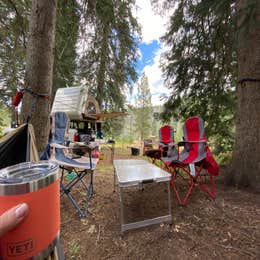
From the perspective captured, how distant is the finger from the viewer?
49 cm

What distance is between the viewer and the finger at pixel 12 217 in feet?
1.61

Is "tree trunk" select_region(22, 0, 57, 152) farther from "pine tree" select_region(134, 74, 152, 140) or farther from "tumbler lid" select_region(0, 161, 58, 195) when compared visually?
"pine tree" select_region(134, 74, 152, 140)

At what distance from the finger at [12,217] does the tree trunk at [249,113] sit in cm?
276

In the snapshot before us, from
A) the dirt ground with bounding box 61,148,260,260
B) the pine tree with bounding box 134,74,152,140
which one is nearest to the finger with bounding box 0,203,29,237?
the dirt ground with bounding box 61,148,260,260

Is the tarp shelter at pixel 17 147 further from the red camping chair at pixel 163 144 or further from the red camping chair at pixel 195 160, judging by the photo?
the red camping chair at pixel 163 144

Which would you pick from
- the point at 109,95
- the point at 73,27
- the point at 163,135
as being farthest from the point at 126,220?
the point at 109,95

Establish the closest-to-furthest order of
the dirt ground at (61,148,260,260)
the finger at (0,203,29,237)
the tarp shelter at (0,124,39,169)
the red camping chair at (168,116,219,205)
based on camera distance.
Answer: the finger at (0,203,29,237)
the tarp shelter at (0,124,39,169)
the dirt ground at (61,148,260,260)
the red camping chair at (168,116,219,205)

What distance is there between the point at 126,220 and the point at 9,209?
1450mm

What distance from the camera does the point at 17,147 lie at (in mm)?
1271

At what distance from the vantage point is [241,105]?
2.42 m

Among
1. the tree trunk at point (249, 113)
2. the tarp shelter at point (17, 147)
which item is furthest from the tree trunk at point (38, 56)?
the tree trunk at point (249, 113)

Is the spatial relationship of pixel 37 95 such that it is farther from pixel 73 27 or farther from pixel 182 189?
pixel 182 189

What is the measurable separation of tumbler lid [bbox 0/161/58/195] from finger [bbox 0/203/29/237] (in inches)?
2.1

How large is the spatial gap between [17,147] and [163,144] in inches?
99.8
